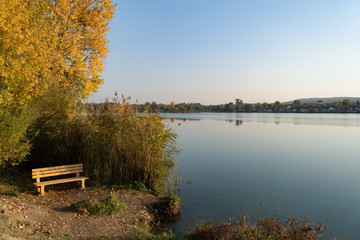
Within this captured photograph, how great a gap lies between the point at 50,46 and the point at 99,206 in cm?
712

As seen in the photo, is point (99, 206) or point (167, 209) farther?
point (167, 209)

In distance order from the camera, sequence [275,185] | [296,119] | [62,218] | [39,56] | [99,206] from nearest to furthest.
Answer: [62,218], [99,206], [39,56], [275,185], [296,119]

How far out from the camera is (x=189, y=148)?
835 inches

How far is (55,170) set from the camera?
8.00 metres

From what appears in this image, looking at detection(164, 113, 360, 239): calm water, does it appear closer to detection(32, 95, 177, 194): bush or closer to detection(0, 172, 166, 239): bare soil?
detection(0, 172, 166, 239): bare soil

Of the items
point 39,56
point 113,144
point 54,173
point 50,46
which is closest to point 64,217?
point 54,173

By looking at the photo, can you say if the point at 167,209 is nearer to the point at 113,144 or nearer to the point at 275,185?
the point at 113,144

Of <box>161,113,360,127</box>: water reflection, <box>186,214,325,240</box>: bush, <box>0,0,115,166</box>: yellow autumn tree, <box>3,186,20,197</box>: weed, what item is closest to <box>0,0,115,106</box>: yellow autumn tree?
<box>0,0,115,166</box>: yellow autumn tree

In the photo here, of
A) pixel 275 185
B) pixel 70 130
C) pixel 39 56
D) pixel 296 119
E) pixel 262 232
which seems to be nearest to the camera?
pixel 262 232

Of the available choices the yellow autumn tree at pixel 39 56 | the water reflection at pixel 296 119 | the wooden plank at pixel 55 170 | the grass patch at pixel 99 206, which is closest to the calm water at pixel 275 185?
the grass patch at pixel 99 206

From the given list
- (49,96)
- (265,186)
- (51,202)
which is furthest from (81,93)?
(265,186)

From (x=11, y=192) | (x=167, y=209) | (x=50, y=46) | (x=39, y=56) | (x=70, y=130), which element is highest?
(x=50, y=46)

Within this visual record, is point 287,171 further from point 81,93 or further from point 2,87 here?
point 2,87

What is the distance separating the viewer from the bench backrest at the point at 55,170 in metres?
7.61
